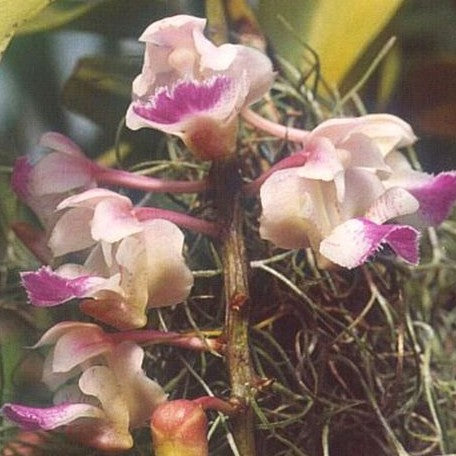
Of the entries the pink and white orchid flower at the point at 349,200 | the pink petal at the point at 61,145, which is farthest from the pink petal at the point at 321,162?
the pink petal at the point at 61,145

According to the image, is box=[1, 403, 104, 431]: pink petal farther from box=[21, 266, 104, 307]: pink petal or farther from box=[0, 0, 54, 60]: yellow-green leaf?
box=[0, 0, 54, 60]: yellow-green leaf

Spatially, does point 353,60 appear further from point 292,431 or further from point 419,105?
point 292,431

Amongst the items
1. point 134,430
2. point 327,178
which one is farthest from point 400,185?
point 134,430

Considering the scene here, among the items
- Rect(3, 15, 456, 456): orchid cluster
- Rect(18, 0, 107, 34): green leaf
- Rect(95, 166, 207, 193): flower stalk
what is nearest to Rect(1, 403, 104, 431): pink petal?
Rect(3, 15, 456, 456): orchid cluster

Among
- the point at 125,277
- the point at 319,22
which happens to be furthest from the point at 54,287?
the point at 319,22

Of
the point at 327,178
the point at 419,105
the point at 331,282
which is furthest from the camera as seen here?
the point at 419,105

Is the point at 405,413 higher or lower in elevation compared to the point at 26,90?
lower

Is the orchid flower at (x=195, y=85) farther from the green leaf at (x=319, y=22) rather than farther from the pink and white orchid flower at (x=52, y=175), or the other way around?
the green leaf at (x=319, y=22)
